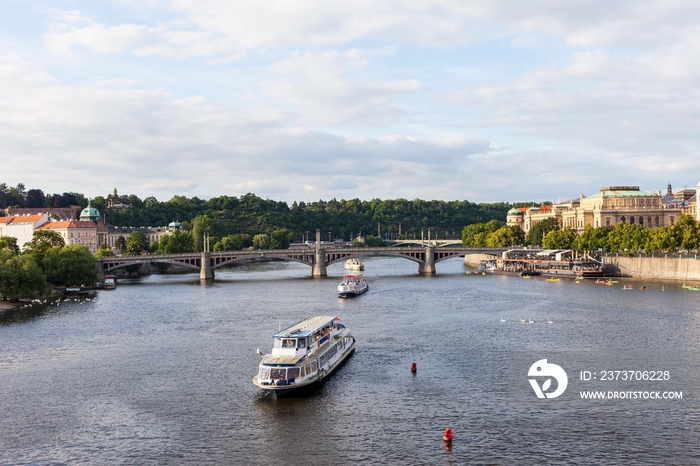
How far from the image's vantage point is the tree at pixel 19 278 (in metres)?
104

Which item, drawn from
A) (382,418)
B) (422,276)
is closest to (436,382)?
(382,418)

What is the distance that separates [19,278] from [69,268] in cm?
2191

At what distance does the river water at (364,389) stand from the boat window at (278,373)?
64.7 inches

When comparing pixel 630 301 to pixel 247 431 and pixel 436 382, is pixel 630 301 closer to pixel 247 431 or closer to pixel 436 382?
pixel 436 382

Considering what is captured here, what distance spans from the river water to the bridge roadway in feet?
180

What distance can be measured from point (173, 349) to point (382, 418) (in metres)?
30.0

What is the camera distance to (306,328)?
62469 millimetres

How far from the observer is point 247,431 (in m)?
46.1

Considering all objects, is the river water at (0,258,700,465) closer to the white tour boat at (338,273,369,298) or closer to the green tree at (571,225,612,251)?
the white tour boat at (338,273,369,298)

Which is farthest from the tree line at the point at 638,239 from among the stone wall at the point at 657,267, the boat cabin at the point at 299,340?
the boat cabin at the point at 299,340

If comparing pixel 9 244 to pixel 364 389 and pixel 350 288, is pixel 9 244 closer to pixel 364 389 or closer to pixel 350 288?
pixel 350 288

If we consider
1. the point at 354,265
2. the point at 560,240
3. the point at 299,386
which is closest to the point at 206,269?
the point at 354,265

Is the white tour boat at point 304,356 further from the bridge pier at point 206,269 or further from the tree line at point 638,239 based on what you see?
the tree line at point 638,239

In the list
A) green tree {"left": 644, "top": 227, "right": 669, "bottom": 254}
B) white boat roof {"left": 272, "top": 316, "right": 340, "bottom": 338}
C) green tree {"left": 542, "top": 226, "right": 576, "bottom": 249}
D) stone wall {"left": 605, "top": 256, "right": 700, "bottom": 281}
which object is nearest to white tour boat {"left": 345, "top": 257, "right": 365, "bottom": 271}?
green tree {"left": 542, "top": 226, "right": 576, "bottom": 249}
